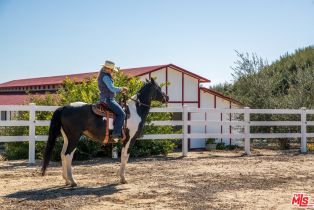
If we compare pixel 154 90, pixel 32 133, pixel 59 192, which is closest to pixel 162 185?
pixel 59 192

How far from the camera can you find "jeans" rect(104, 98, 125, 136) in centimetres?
893

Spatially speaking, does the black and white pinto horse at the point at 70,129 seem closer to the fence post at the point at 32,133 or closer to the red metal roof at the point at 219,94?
the fence post at the point at 32,133

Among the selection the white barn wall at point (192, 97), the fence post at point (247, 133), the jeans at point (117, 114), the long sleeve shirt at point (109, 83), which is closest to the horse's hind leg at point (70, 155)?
the jeans at point (117, 114)

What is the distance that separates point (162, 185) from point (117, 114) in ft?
5.52

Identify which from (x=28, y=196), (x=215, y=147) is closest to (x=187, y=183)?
(x=28, y=196)

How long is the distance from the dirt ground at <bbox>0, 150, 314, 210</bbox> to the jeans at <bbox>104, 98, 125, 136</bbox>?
110 cm

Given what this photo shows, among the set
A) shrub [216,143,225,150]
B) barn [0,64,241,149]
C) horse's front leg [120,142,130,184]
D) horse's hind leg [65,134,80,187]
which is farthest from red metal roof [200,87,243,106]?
horse's hind leg [65,134,80,187]

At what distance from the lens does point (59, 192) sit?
805 cm

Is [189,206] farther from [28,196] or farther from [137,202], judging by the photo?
[28,196]

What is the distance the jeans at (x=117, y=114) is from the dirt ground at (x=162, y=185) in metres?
1.10

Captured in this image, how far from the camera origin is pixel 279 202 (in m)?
7.35

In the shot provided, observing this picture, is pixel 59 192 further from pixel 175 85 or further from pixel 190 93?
pixel 190 93

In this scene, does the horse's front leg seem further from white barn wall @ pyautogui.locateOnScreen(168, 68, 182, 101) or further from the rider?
white barn wall @ pyautogui.locateOnScreen(168, 68, 182, 101)

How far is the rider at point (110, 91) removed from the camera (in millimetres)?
8711
